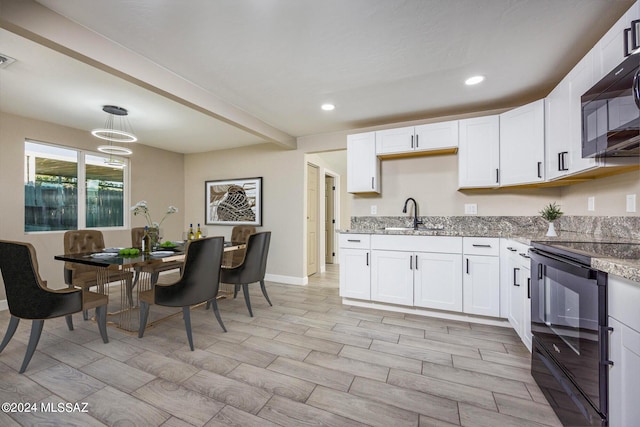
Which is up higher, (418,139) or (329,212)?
(418,139)

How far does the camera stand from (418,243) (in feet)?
9.77

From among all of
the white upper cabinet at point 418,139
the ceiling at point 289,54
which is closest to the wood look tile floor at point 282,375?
the white upper cabinet at point 418,139

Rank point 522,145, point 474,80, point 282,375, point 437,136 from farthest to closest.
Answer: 1. point 437,136
2. point 522,145
3. point 474,80
4. point 282,375

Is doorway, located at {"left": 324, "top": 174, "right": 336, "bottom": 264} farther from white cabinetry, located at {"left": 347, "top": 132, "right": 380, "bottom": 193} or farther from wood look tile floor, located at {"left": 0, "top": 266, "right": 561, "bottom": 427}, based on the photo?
wood look tile floor, located at {"left": 0, "top": 266, "right": 561, "bottom": 427}

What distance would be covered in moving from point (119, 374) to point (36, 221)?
3152mm

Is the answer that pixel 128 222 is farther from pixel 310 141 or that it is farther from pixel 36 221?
pixel 310 141

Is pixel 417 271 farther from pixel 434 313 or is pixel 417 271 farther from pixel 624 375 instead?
pixel 624 375

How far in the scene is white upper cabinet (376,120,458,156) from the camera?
10.3 feet

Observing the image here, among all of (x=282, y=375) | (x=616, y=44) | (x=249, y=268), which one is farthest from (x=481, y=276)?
(x=249, y=268)

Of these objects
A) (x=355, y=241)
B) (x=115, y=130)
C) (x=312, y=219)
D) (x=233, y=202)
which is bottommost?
(x=355, y=241)

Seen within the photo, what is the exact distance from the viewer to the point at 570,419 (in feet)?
4.47

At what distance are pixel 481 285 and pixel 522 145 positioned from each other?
1.46 meters

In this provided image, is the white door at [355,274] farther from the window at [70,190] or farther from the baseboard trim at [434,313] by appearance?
the window at [70,190]

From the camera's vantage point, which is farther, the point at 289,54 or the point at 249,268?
the point at 249,268
